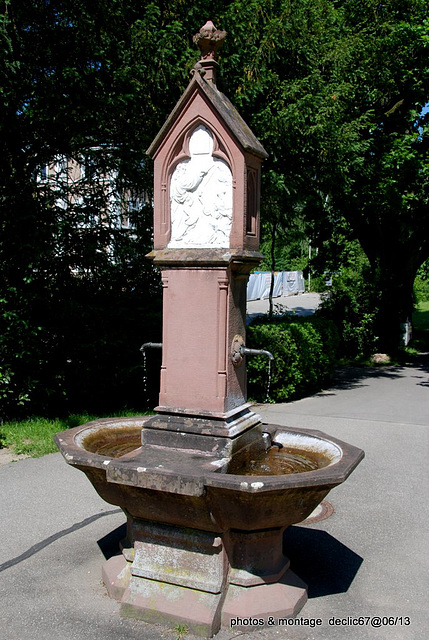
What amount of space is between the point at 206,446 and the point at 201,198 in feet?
5.75

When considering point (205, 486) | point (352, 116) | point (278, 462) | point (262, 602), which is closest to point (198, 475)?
point (205, 486)

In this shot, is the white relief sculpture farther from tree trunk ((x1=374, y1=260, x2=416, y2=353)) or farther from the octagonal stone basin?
tree trunk ((x1=374, y1=260, x2=416, y2=353))

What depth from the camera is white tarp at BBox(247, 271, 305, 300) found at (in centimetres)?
3951

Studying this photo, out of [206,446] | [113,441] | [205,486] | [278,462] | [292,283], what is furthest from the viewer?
[292,283]

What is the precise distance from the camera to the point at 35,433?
28.3ft

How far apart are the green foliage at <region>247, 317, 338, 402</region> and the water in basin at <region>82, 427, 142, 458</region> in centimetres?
577

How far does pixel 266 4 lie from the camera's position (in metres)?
10.1

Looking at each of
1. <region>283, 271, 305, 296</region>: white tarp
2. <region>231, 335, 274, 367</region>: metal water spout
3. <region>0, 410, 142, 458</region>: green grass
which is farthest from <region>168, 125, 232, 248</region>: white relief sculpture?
<region>283, 271, 305, 296</region>: white tarp

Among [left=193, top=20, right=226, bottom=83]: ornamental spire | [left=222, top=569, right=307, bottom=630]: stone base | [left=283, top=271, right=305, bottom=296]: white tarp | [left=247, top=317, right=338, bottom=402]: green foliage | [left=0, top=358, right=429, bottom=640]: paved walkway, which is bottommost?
[left=0, top=358, right=429, bottom=640]: paved walkway

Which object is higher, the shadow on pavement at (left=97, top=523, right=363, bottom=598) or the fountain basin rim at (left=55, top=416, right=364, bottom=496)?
the fountain basin rim at (left=55, top=416, right=364, bottom=496)

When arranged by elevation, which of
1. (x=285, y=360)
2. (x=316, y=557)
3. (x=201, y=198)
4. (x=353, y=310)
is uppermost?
(x=201, y=198)

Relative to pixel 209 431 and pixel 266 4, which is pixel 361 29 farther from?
pixel 209 431

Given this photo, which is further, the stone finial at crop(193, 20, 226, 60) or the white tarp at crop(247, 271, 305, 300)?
the white tarp at crop(247, 271, 305, 300)

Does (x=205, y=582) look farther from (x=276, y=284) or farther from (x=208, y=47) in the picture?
(x=276, y=284)
